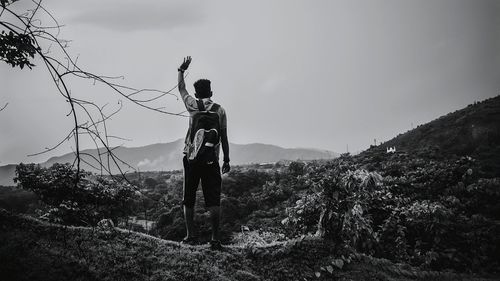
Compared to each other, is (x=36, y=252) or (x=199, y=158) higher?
(x=199, y=158)

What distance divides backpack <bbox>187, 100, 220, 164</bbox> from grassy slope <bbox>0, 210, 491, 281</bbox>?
107 cm

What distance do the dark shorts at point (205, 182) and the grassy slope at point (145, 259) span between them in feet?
1.86

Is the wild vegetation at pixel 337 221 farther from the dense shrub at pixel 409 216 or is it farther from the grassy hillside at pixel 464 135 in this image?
the grassy hillside at pixel 464 135

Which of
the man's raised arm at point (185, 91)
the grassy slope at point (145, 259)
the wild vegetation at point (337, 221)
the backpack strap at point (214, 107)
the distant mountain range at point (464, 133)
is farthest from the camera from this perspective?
the distant mountain range at point (464, 133)

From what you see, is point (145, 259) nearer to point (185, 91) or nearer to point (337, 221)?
point (185, 91)

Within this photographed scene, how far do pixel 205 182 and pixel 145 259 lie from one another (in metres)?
1.03

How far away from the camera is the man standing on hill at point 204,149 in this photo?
3.55 meters

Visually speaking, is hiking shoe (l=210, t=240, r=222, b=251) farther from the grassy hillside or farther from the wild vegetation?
the grassy hillside

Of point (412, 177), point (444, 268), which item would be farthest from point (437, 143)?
point (444, 268)

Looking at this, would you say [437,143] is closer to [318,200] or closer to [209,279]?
[318,200]

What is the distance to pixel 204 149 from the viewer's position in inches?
140

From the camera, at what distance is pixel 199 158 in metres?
3.53

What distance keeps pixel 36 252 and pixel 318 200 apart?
356cm

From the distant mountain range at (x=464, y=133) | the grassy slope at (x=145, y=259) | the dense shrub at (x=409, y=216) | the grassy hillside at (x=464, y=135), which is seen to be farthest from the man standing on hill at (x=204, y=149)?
the distant mountain range at (x=464, y=133)
